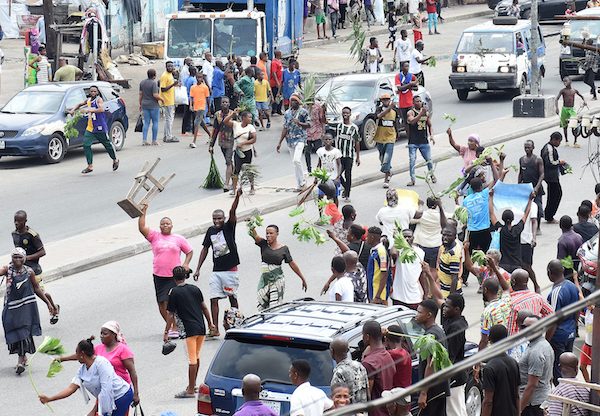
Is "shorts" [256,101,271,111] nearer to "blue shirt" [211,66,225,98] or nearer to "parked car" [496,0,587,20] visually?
"blue shirt" [211,66,225,98]

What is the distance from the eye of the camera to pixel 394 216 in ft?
52.7

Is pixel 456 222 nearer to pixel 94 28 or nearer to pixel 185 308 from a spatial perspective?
pixel 185 308

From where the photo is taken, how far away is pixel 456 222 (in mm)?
15594

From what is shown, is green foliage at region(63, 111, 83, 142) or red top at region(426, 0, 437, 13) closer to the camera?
green foliage at region(63, 111, 83, 142)

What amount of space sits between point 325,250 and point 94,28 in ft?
52.7

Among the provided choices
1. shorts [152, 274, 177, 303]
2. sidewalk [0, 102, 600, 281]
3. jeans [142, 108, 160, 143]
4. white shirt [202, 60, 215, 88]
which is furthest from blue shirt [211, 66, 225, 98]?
shorts [152, 274, 177, 303]

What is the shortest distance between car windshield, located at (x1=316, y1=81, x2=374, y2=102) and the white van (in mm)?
6606

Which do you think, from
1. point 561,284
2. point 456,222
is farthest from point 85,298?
point 561,284

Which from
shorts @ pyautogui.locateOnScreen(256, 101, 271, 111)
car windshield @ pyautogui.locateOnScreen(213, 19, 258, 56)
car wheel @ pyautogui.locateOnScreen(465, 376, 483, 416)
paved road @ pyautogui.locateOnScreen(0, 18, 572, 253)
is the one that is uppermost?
car windshield @ pyautogui.locateOnScreen(213, 19, 258, 56)

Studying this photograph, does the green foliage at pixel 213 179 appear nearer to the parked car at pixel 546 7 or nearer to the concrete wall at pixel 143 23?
the concrete wall at pixel 143 23

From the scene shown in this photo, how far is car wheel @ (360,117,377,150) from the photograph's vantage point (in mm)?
→ 27542

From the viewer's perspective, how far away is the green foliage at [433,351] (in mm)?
10133

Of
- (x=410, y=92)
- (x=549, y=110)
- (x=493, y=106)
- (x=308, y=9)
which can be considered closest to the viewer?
(x=410, y=92)

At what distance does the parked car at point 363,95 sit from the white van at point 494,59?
5759mm
